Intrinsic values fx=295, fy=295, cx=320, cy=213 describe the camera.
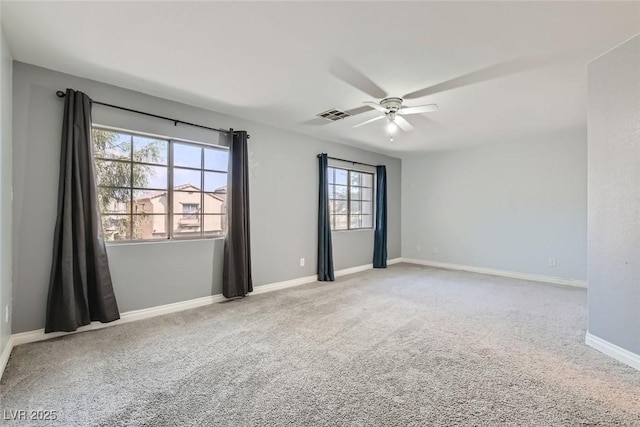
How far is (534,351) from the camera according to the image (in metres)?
2.45

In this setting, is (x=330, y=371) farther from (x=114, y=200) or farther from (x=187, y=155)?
(x=187, y=155)

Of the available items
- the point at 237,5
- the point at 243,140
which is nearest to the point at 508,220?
the point at 243,140

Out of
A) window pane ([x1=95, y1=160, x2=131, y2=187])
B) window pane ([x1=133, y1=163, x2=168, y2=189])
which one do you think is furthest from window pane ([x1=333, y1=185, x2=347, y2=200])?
window pane ([x1=95, y1=160, x2=131, y2=187])

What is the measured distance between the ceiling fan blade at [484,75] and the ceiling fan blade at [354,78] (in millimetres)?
363

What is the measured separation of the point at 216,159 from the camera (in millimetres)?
3910

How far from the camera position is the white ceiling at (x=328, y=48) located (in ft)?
6.23

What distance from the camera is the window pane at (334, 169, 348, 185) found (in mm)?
5672

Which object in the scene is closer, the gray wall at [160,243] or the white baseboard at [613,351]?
the white baseboard at [613,351]

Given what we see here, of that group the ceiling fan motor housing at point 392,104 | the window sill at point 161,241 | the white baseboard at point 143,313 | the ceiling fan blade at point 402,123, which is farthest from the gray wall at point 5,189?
the ceiling fan blade at point 402,123

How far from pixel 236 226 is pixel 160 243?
0.89m

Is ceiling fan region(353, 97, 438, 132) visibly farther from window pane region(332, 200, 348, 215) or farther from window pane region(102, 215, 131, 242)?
window pane region(102, 215, 131, 242)

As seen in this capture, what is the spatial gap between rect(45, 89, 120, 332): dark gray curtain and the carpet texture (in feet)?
0.73

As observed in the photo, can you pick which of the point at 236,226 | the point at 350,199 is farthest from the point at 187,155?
the point at 350,199

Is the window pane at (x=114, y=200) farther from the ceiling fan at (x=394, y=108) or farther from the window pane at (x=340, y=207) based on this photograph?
the window pane at (x=340, y=207)
